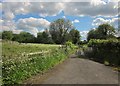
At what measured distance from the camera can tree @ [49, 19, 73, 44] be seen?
10084cm

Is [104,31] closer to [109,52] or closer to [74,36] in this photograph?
[74,36]

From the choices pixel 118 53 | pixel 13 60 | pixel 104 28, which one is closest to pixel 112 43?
pixel 118 53

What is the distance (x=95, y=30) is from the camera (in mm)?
103750

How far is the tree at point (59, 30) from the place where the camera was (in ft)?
331

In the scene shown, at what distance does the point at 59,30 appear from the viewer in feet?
338

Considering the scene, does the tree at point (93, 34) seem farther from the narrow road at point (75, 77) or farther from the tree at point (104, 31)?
the narrow road at point (75, 77)

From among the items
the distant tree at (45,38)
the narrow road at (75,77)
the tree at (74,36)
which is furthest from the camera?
the tree at (74,36)

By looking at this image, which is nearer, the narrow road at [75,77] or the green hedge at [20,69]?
the green hedge at [20,69]

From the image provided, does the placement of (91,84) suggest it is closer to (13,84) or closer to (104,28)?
(13,84)

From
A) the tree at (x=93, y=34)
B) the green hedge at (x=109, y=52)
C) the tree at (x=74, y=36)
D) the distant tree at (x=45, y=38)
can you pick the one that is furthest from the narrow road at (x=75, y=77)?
the tree at (x=74, y=36)

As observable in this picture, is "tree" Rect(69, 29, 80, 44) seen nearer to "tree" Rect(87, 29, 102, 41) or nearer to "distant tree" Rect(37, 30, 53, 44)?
"tree" Rect(87, 29, 102, 41)

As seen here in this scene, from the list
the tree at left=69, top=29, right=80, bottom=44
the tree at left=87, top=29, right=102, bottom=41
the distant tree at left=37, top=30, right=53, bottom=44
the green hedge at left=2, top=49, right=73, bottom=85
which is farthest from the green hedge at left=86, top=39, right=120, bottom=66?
the tree at left=69, top=29, right=80, bottom=44

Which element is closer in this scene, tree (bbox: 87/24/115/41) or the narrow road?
the narrow road

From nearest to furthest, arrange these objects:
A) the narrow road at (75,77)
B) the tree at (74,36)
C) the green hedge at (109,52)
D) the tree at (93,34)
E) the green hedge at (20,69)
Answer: the green hedge at (20,69) → the narrow road at (75,77) → the green hedge at (109,52) → the tree at (93,34) → the tree at (74,36)
